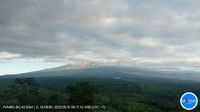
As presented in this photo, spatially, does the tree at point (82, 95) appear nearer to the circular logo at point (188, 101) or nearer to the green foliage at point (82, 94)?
the green foliage at point (82, 94)

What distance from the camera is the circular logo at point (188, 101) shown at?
14.2m

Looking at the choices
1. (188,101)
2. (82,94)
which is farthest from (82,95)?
(188,101)

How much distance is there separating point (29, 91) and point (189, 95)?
149m

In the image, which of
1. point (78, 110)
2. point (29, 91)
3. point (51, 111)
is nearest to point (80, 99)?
point (78, 110)

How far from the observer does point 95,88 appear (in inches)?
3750

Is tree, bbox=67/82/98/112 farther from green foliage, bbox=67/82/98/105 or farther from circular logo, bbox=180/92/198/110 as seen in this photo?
circular logo, bbox=180/92/198/110

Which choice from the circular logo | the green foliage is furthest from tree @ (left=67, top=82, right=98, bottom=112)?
the circular logo

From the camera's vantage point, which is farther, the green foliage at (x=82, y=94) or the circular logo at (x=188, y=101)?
the green foliage at (x=82, y=94)

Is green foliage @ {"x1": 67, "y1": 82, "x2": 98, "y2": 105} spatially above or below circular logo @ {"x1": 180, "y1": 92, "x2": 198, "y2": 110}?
below

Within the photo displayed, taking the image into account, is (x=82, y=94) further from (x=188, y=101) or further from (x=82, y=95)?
(x=188, y=101)

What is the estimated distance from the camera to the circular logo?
1424cm

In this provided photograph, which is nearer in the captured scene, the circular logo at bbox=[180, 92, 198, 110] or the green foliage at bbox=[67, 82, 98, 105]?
the circular logo at bbox=[180, 92, 198, 110]

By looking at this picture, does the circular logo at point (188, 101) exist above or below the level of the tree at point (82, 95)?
above

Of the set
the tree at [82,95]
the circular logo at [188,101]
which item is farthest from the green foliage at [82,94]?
the circular logo at [188,101]
